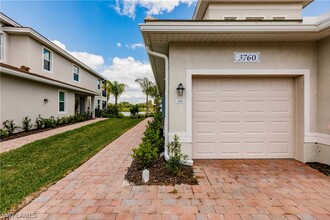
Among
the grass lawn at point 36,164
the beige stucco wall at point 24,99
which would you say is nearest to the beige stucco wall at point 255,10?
the grass lawn at point 36,164

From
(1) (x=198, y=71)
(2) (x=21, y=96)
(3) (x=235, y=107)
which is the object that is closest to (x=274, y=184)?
(3) (x=235, y=107)

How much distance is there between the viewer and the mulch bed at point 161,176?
364cm

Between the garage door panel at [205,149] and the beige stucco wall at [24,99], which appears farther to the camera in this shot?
the beige stucco wall at [24,99]

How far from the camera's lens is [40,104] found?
10.9m

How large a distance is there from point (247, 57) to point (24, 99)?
430 inches

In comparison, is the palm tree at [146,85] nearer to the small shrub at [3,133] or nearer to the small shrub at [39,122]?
the small shrub at [39,122]

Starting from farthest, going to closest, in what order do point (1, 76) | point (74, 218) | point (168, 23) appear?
1. point (1, 76)
2. point (168, 23)
3. point (74, 218)

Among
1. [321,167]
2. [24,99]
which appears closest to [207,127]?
[321,167]

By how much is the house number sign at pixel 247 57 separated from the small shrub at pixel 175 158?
2.65m

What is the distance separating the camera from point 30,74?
934cm

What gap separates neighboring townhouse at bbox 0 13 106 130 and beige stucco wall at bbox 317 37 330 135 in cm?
1130

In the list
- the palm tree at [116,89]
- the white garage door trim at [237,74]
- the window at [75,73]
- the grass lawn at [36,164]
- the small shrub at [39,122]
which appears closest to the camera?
the grass lawn at [36,164]

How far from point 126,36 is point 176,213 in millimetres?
16289

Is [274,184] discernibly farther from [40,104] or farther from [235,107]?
[40,104]
